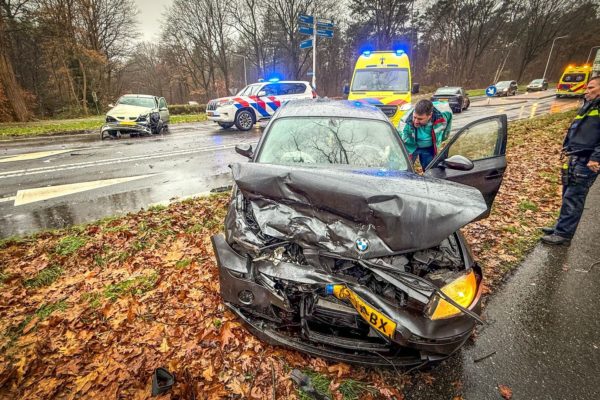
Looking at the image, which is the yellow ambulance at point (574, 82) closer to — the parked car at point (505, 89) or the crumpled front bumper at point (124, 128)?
the parked car at point (505, 89)

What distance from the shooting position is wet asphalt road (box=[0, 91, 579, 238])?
4.42 metres

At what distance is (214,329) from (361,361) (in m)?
1.22

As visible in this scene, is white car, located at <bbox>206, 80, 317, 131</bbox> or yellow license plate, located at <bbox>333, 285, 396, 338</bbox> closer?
yellow license plate, located at <bbox>333, 285, 396, 338</bbox>

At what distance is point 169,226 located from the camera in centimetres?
386

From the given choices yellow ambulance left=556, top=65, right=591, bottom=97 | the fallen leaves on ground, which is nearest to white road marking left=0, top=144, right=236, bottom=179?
the fallen leaves on ground

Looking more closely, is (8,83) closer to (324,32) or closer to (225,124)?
(225,124)

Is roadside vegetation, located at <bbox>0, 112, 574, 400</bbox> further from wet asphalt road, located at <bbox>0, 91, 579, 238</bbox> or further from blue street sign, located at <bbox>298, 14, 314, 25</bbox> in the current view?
blue street sign, located at <bbox>298, 14, 314, 25</bbox>

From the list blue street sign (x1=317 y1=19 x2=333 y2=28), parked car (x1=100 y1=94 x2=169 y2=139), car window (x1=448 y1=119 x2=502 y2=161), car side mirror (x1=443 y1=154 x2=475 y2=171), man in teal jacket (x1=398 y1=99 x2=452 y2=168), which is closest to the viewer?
car side mirror (x1=443 y1=154 x2=475 y2=171)

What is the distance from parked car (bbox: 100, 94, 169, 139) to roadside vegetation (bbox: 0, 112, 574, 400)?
806 cm

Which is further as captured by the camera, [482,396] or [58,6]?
[58,6]

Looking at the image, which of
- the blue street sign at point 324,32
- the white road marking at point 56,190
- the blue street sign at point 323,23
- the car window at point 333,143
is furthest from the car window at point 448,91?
the white road marking at point 56,190

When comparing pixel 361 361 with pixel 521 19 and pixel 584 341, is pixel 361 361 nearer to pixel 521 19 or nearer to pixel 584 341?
pixel 584 341

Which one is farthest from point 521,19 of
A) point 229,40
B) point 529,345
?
point 529,345

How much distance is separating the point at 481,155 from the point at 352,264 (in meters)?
2.70
